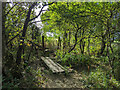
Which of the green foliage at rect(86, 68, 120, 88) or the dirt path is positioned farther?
the dirt path

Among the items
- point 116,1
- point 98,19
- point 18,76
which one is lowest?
point 18,76

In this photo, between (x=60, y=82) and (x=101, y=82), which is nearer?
(x=101, y=82)

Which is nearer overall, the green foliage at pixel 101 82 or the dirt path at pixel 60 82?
the green foliage at pixel 101 82

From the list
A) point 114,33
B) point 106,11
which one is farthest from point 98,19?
point 114,33

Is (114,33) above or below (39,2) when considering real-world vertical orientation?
below

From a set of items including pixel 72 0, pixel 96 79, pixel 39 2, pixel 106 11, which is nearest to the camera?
pixel 39 2

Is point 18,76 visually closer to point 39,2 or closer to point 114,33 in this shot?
point 39,2

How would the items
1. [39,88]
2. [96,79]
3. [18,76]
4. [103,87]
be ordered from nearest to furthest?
1. [39,88]
2. [18,76]
3. [103,87]
4. [96,79]

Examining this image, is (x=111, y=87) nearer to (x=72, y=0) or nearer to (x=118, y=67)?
(x=118, y=67)

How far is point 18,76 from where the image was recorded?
14.5 feet

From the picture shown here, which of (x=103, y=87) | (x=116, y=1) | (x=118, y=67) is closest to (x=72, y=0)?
(x=116, y=1)

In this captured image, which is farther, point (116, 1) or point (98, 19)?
point (98, 19)

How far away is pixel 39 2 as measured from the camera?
502cm

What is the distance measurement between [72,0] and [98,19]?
276cm
